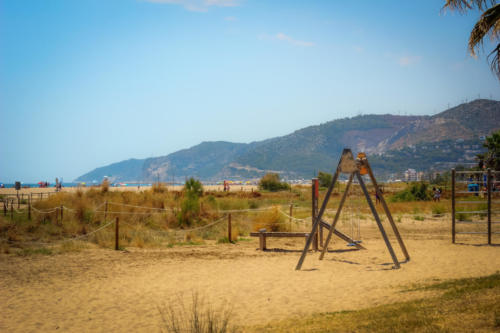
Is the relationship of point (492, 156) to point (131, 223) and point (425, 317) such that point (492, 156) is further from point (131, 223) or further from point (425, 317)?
point (425, 317)

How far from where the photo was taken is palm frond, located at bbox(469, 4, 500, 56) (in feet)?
27.0

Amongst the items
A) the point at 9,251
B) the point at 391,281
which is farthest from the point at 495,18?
the point at 9,251

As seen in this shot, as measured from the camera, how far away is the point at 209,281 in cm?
876

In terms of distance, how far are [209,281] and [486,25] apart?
24.3 feet

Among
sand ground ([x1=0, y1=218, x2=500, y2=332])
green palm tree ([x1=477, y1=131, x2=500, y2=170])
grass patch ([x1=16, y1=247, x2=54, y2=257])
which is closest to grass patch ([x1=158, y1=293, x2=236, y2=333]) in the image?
sand ground ([x1=0, y1=218, x2=500, y2=332])

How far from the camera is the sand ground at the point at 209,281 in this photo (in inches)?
260

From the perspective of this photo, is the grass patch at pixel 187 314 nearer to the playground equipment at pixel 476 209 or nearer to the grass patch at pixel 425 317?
the grass patch at pixel 425 317

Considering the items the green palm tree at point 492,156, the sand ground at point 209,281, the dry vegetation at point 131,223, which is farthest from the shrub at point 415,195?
the sand ground at point 209,281

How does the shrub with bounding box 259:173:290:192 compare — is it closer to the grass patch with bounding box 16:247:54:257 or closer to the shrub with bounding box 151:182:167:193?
the shrub with bounding box 151:182:167:193

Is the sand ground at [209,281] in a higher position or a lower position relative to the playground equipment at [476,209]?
lower

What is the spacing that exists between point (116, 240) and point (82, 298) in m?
5.33

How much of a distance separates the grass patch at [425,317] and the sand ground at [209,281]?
585mm

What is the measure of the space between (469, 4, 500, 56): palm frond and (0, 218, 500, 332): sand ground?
4566 millimetres

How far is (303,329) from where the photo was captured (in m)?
5.36
